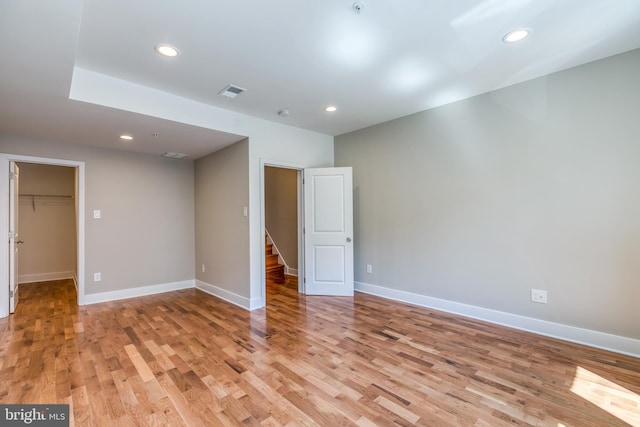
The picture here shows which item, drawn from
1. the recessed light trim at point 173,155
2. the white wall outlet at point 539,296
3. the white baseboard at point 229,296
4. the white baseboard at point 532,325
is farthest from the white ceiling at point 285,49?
the white baseboard at point 532,325

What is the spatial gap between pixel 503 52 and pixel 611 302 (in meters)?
2.41

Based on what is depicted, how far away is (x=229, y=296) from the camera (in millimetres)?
4305

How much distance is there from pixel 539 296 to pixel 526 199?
998 mm

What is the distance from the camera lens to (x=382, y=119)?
417cm

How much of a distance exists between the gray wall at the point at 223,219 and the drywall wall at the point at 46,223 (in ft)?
9.53

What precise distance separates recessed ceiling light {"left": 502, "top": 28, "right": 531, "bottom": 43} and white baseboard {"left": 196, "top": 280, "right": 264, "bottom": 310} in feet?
12.5

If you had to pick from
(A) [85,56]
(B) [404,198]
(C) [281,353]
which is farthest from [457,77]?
(A) [85,56]

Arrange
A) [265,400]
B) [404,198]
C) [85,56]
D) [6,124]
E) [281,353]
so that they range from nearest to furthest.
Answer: [265,400] → [85,56] → [281,353] → [6,124] → [404,198]

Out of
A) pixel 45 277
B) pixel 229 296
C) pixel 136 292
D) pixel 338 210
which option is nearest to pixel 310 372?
pixel 229 296

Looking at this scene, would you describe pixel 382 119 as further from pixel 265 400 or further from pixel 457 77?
pixel 265 400

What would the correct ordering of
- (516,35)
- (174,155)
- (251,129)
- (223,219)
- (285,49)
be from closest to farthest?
1. (516,35)
2. (285,49)
3. (251,129)
4. (223,219)
5. (174,155)

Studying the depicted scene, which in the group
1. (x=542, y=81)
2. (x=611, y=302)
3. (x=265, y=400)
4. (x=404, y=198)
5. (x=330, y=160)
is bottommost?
(x=265, y=400)

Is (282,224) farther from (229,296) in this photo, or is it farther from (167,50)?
(167,50)

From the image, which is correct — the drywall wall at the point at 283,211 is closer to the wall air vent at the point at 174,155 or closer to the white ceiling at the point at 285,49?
the wall air vent at the point at 174,155
